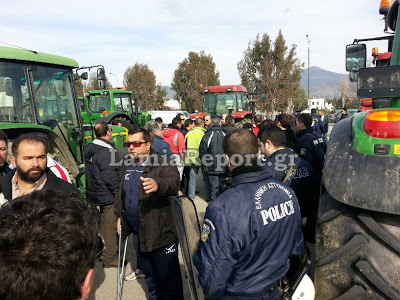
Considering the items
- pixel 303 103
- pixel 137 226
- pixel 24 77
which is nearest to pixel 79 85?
pixel 24 77

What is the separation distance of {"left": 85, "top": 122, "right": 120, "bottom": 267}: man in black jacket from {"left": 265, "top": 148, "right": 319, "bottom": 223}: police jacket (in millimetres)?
2167

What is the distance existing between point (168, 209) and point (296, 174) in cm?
144

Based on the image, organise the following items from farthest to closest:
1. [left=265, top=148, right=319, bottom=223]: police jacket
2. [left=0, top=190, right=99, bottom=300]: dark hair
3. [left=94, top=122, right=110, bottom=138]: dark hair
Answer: [left=94, top=122, right=110, bottom=138]: dark hair < [left=265, top=148, right=319, bottom=223]: police jacket < [left=0, top=190, right=99, bottom=300]: dark hair

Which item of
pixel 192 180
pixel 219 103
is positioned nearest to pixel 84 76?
pixel 192 180

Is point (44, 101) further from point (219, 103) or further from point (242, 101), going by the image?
point (242, 101)

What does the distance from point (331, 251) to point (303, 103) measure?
1753 inches

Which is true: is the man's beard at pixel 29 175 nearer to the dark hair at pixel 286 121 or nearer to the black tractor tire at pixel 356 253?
the black tractor tire at pixel 356 253

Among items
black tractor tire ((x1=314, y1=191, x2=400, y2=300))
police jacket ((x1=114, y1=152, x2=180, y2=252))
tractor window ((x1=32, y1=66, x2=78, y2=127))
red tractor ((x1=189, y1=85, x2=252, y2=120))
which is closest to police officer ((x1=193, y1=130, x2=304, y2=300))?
black tractor tire ((x1=314, y1=191, x2=400, y2=300))

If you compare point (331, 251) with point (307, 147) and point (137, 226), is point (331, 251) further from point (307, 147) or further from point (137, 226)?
point (307, 147)

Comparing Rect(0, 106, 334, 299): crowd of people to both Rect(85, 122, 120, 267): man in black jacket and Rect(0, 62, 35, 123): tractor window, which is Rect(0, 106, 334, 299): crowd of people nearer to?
Rect(85, 122, 120, 267): man in black jacket

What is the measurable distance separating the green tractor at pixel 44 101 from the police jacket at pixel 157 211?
2.25 meters

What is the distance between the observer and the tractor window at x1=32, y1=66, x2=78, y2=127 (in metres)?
5.18

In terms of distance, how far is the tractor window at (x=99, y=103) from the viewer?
13286mm

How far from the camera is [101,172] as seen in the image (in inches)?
182
